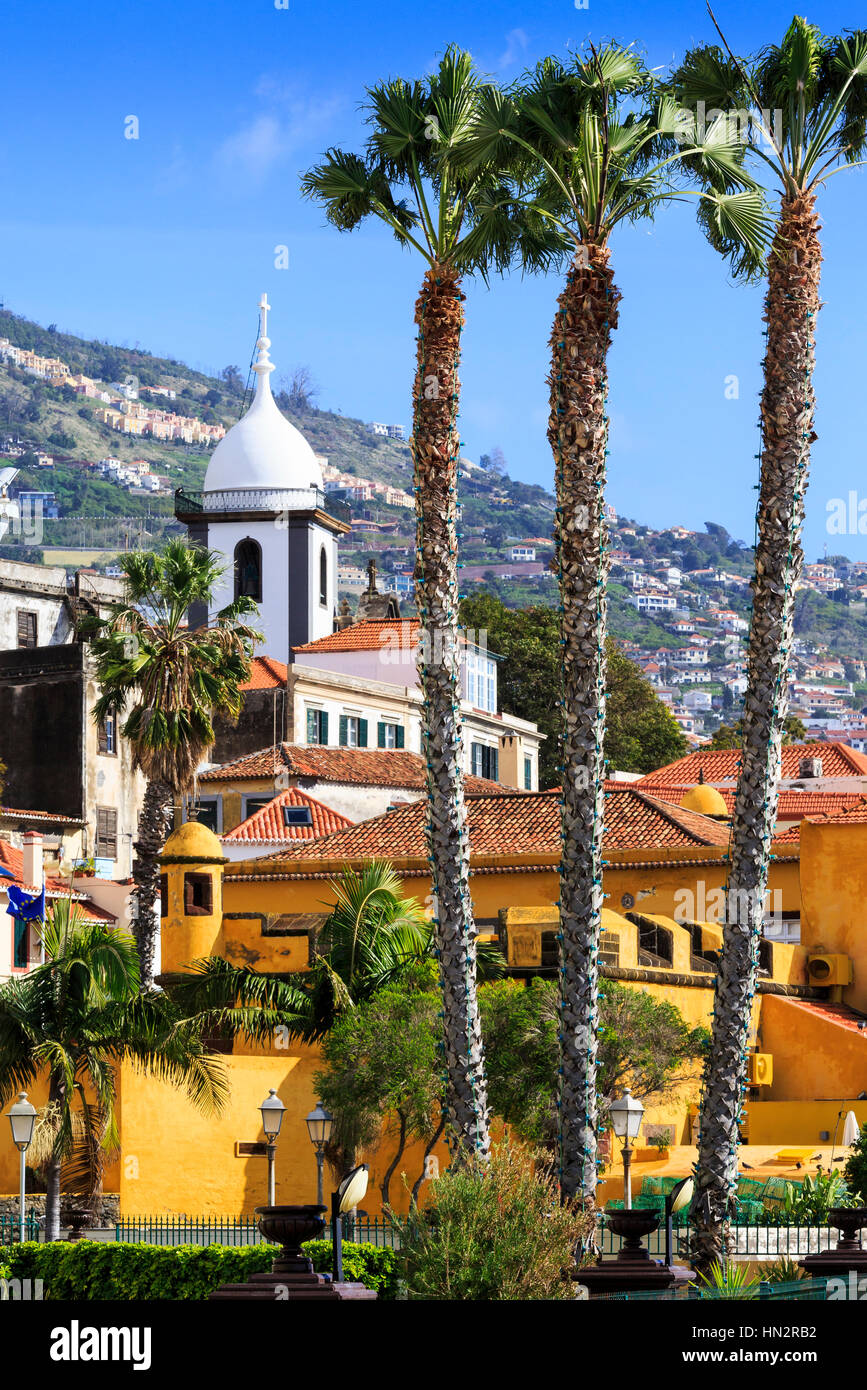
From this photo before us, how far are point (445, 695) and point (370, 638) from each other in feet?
151

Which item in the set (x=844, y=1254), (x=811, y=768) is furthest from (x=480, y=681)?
(x=844, y=1254)

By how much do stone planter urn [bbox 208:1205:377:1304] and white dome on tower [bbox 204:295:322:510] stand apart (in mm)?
64758

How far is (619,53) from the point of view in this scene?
25.0m

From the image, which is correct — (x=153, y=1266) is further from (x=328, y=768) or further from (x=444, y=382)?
(x=328, y=768)

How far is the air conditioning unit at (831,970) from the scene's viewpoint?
39531 mm

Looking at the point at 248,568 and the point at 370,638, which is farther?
the point at 248,568

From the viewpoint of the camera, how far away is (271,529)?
82.2 metres

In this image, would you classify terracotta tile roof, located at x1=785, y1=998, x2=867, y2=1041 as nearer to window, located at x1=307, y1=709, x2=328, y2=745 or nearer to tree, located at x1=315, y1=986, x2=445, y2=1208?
tree, located at x1=315, y1=986, x2=445, y2=1208

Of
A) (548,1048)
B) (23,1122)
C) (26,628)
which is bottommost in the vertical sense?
(23,1122)

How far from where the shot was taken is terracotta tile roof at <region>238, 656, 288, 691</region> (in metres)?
64.7

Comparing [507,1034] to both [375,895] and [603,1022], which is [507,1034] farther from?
[375,895]

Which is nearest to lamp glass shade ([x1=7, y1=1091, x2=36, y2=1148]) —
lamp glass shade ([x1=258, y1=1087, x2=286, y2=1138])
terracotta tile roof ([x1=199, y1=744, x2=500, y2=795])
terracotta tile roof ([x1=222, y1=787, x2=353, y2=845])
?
lamp glass shade ([x1=258, y1=1087, x2=286, y2=1138])

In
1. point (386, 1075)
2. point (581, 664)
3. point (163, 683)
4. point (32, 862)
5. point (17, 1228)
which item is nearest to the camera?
point (581, 664)
